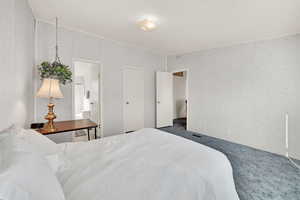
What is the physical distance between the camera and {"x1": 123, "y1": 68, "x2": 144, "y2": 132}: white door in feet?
13.0

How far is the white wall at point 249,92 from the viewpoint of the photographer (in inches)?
110

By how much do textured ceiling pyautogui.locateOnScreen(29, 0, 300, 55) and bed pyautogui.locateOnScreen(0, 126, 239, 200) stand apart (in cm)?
203

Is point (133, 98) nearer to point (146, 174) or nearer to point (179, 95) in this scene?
point (179, 95)

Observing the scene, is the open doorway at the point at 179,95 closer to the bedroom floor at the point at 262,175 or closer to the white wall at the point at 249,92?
the white wall at the point at 249,92

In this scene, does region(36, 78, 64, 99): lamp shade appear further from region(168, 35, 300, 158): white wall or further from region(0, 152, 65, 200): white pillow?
region(168, 35, 300, 158): white wall

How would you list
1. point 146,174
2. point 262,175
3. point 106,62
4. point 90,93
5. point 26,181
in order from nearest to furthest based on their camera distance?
point 26,181 → point 146,174 → point 262,175 → point 106,62 → point 90,93

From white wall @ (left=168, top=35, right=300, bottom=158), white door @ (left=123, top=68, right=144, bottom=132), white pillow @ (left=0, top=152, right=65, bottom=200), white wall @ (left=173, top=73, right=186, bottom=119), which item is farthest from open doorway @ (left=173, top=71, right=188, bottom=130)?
white pillow @ (left=0, top=152, right=65, bottom=200)

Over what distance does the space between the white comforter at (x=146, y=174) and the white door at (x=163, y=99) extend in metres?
3.26

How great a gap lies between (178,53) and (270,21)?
8.08ft

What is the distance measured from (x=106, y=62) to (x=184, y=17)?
2.12 metres

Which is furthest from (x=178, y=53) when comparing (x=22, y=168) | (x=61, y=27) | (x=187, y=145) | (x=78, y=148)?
(x=22, y=168)

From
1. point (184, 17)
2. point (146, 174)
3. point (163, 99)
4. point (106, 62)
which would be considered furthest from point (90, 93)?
point (146, 174)

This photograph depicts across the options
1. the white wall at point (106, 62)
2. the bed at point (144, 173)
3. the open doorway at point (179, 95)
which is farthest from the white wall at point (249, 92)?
the bed at point (144, 173)

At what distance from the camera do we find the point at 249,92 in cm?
328
